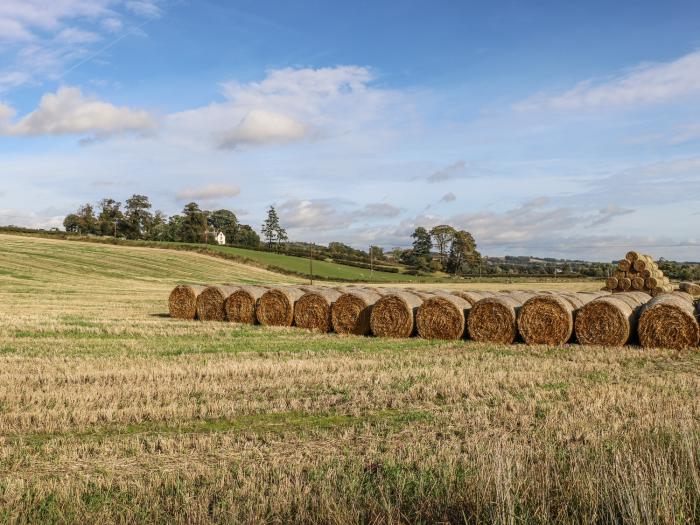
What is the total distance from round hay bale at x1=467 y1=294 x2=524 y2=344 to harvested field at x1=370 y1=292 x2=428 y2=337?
160 centimetres

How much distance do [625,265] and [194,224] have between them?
331ft

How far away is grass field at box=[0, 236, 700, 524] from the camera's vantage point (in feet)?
15.1

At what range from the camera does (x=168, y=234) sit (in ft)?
431

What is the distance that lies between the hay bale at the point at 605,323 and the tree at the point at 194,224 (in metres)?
111

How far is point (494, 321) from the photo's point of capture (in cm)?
1600

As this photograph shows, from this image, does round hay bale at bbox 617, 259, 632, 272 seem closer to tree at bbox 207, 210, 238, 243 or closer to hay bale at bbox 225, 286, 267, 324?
hay bale at bbox 225, 286, 267, 324

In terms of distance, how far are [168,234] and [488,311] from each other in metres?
122

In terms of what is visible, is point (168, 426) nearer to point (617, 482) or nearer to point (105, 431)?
point (105, 431)

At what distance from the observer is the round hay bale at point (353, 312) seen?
17812 millimetres

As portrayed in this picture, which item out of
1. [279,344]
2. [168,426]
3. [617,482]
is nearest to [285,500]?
[617,482]

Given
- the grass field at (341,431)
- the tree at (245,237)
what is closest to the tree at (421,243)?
the tree at (245,237)

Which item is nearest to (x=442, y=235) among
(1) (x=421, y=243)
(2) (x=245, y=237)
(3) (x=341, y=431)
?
(1) (x=421, y=243)

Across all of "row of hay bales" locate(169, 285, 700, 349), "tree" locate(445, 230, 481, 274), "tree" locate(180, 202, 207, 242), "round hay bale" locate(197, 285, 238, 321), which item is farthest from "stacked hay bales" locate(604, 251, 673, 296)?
"tree" locate(180, 202, 207, 242)

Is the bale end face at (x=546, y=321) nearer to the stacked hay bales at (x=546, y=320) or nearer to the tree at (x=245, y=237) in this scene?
the stacked hay bales at (x=546, y=320)
